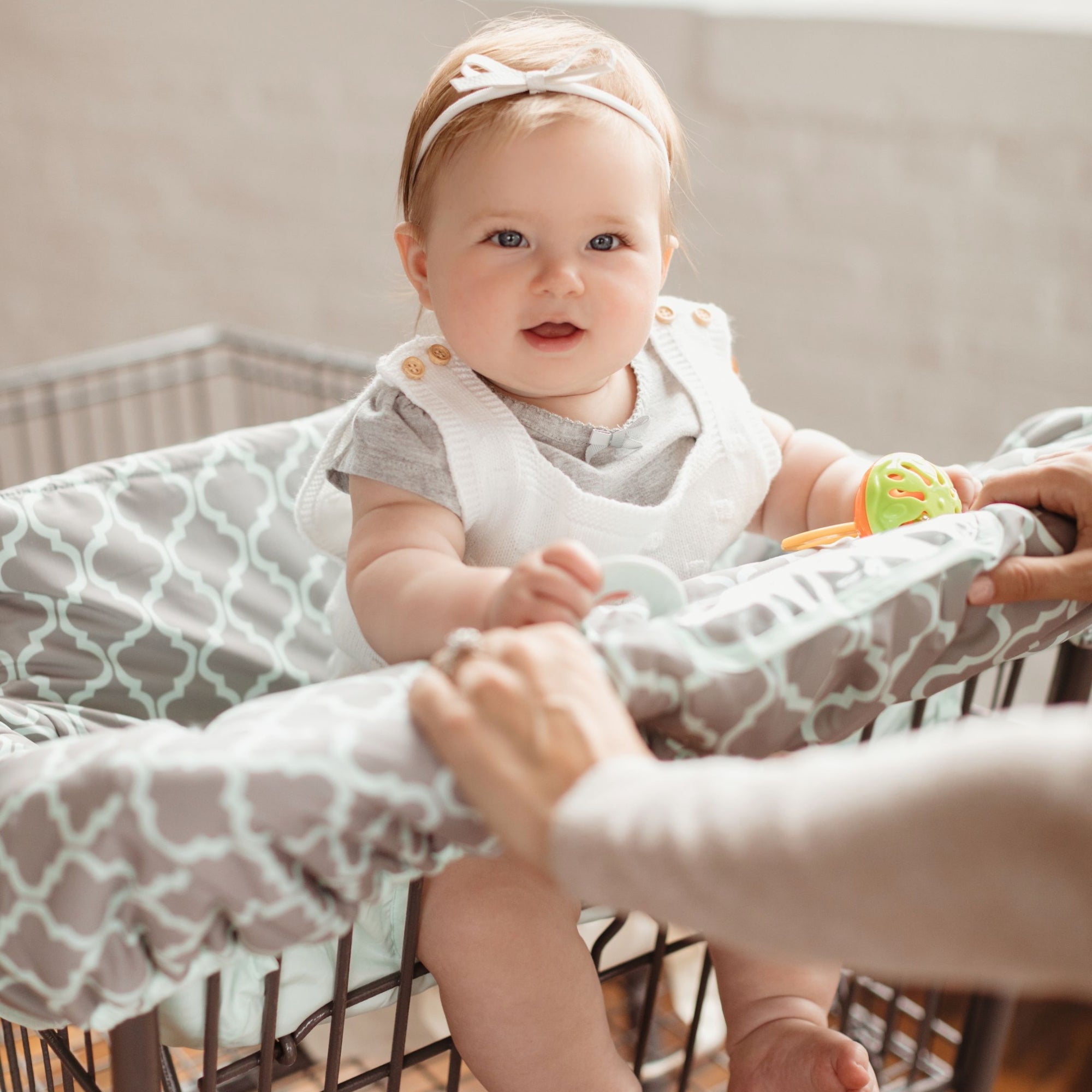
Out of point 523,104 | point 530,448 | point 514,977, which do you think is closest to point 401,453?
point 530,448

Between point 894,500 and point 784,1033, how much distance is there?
0.37m

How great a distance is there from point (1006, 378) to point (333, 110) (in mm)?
1381

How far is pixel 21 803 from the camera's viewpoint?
582 millimetres

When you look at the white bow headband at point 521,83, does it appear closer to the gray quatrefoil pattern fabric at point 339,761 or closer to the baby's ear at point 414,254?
the baby's ear at point 414,254

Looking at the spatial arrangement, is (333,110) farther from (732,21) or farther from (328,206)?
(732,21)

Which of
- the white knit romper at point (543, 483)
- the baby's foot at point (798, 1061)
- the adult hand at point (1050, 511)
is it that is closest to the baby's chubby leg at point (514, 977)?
the baby's foot at point (798, 1061)

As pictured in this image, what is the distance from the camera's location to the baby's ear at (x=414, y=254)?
3.01 ft

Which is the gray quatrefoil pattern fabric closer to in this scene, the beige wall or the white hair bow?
the white hair bow


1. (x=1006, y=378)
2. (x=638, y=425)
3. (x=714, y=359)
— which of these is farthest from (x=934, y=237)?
(x=638, y=425)

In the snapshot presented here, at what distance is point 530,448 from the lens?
909 mm

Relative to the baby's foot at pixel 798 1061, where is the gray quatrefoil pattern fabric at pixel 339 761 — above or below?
above

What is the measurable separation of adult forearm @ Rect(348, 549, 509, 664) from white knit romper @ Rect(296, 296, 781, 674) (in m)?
0.10

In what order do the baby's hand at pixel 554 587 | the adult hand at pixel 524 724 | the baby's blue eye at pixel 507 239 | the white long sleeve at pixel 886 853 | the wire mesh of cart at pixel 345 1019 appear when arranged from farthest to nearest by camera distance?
1. the baby's blue eye at pixel 507 239
2. the wire mesh of cart at pixel 345 1019
3. the baby's hand at pixel 554 587
4. the adult hand at pixel 524 724
5. the white long sleeve at pixel 886 853

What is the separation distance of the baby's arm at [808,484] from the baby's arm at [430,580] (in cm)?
31
